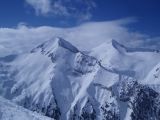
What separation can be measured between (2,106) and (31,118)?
1350 centimetres

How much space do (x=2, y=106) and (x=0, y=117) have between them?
14.6 metres

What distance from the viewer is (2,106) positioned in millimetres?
103000

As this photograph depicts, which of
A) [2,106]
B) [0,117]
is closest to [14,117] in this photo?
[0,117]

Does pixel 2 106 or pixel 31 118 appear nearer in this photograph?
pixel 31 118

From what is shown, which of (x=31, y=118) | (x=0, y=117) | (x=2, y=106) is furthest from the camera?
(x=2, y=106)

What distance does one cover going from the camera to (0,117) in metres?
88.8

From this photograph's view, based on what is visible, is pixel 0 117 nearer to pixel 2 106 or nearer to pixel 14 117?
pixel 14 117

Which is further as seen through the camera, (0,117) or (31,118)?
(31,118)

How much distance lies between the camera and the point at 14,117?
91625 millimetres

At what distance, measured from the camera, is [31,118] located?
3738 inches

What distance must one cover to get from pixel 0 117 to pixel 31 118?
9.95 meters

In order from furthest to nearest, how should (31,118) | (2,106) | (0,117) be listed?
1. (2,106)
2. (31,118)
3. (0,117)

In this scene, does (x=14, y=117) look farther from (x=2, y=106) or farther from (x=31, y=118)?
(x=2, y=106)

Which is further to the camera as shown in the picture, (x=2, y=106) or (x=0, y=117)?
(x=2, y=106)
